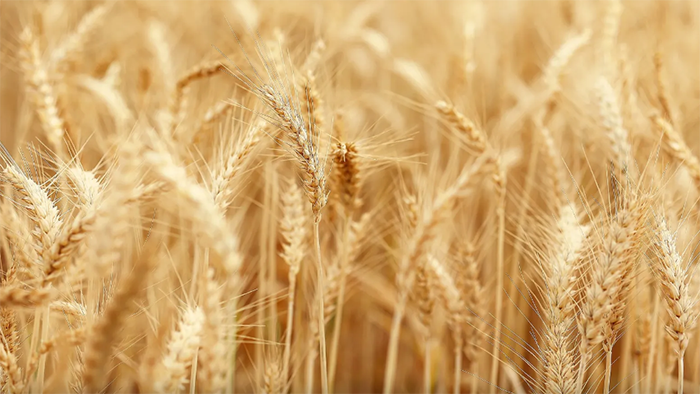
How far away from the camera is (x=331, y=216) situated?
144 cm

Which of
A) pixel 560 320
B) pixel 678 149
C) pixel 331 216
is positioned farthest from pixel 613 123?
pixel 331 216

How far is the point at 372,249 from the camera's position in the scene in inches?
92.1

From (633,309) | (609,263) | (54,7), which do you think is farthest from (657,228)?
(54,7)

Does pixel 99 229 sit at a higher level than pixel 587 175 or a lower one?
lower

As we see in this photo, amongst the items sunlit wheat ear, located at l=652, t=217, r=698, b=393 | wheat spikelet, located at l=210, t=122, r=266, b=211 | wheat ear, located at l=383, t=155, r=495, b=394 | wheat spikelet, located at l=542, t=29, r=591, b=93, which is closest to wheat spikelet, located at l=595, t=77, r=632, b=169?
wheat spikelet, located at l=542, t=29, r=591, b=93

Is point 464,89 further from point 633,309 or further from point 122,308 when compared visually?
point 122,308

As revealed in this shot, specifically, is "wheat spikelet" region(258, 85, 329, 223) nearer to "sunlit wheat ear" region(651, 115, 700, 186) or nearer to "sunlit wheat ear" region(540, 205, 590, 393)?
"sunlit wheat ear" region(540, 205, 590, 393)

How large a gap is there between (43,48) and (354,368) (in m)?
2.23

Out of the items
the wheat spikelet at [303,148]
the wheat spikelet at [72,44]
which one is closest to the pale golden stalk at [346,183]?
the wheat spikelet at [303,148]

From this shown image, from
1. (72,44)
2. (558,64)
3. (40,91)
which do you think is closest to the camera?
(40,91)

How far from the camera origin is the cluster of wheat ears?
39.0 inches

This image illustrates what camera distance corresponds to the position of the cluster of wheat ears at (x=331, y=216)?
0.99 meters

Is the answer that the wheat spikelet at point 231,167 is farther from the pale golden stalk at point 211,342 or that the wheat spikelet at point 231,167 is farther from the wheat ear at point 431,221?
the wheat ear at point 431,221

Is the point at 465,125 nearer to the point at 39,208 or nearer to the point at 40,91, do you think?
the point at 39,208
